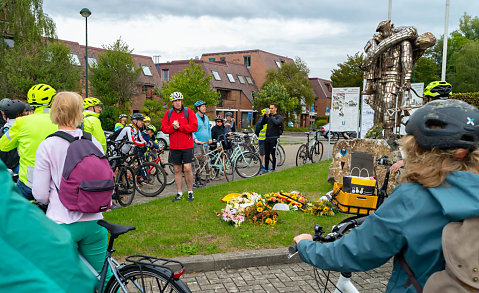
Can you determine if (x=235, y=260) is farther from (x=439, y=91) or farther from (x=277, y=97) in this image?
(x=277, y=97)

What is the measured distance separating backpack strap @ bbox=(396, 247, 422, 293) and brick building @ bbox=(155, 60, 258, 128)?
50.3 meters

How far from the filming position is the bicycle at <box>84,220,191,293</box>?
8.30 ft

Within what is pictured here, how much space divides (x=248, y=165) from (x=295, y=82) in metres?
41.2

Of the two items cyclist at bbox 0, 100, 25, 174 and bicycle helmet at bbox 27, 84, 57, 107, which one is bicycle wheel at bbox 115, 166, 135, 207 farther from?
bicycle helmet at bbox 27, 84, 57, 107

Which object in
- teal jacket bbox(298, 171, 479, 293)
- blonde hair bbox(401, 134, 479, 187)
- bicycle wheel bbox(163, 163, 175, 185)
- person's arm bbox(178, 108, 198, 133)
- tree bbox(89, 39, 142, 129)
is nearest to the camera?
teal jacket bbox(298, 171, 479, 293)

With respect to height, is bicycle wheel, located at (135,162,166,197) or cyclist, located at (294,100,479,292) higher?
cyclist, located at (294,100,479,292)

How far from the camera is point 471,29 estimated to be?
55.3m

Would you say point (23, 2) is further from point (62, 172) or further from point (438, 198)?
point (438, 198)

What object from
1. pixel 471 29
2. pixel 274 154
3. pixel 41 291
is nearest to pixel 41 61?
pixel 274 154

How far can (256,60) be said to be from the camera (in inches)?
2359

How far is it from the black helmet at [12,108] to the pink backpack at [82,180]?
3678mm

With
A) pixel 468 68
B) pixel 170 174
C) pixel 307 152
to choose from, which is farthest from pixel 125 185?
pixel 468 68

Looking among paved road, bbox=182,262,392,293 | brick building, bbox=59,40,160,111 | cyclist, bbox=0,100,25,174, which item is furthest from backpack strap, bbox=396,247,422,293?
brick building, bbox=59,40,160,111

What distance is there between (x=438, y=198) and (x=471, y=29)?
66.0 m
